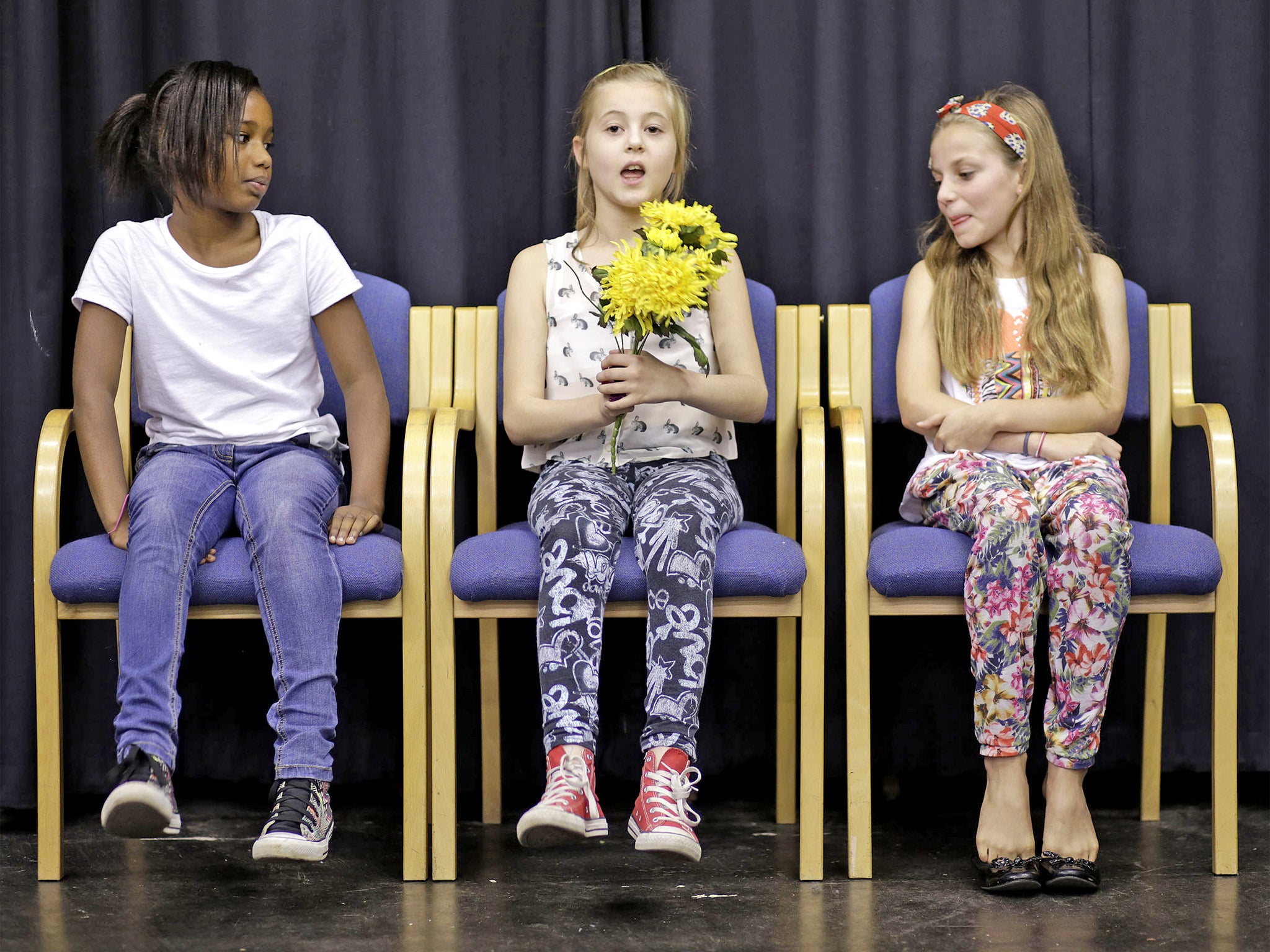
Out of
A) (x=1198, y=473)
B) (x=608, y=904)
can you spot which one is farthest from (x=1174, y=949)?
(x=1198, y=473)

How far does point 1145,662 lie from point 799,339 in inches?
38.4

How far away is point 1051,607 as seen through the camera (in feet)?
6.71

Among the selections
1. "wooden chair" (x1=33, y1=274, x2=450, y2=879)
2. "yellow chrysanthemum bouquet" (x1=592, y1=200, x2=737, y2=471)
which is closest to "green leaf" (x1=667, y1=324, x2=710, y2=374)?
"yellow chrysanthemum bouquet" (x1=592, y1=200, x2=737, y2=471)

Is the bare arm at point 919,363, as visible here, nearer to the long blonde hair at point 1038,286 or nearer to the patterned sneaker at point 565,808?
the long blonde hair at point 1038,286

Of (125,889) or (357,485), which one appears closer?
(125,889)

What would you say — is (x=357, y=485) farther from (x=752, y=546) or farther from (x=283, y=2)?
(x=283, y=2)

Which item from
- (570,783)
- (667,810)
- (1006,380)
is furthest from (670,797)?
(1006,380)

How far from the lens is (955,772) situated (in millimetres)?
2668

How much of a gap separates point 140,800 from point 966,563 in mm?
1284

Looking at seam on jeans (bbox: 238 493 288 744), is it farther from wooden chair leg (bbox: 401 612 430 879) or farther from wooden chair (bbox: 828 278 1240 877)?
wooden chair (bbox: 828 278 1240 877)

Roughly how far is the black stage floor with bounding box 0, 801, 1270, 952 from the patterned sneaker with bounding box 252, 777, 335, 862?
0.12m

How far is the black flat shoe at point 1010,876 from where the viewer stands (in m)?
1.99

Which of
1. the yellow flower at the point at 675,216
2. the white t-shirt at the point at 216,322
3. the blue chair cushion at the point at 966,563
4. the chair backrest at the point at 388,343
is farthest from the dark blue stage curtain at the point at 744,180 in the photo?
the yellow flower at the point at 675,216

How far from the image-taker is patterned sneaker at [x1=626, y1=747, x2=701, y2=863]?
182 centimetres
